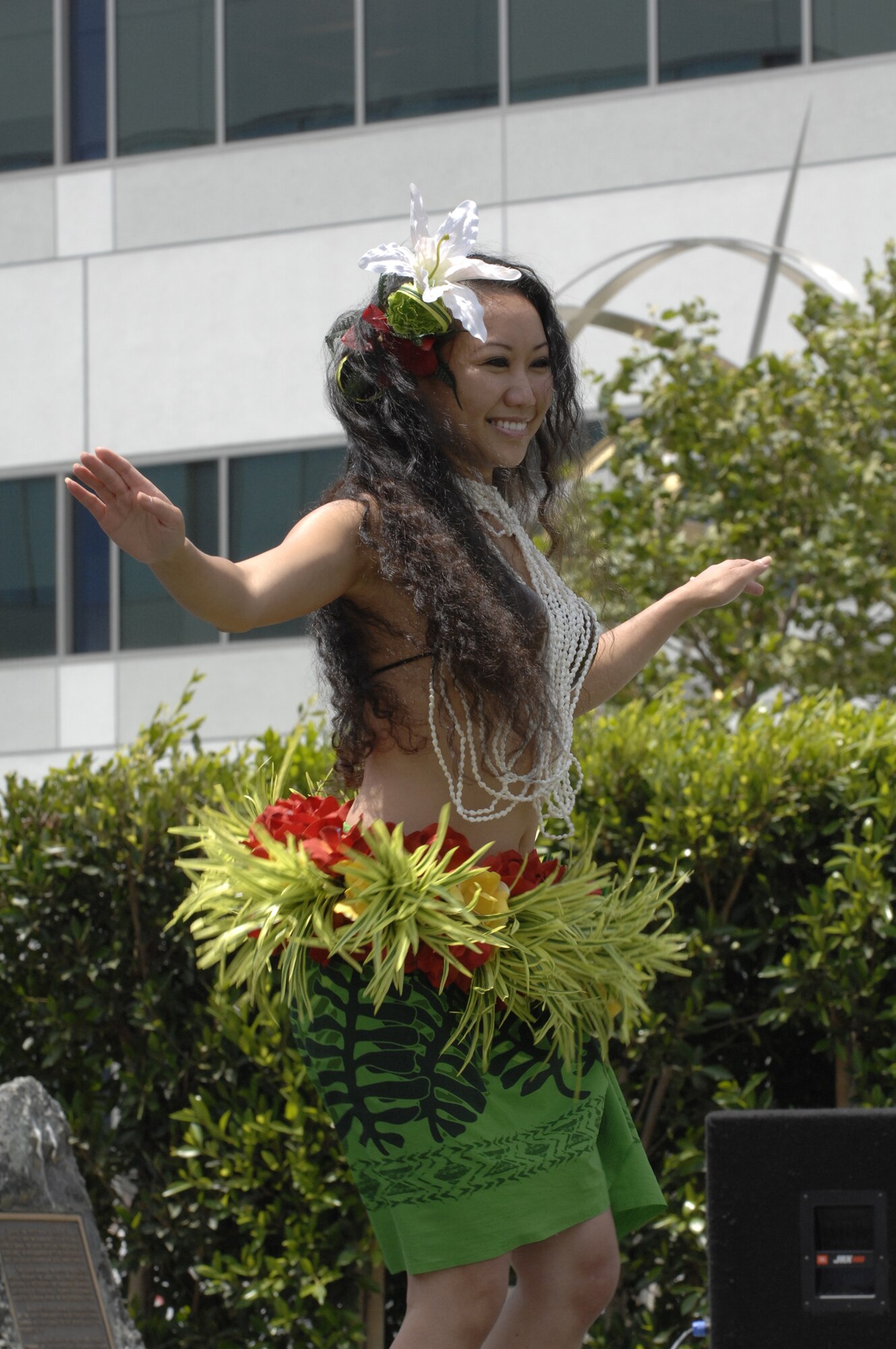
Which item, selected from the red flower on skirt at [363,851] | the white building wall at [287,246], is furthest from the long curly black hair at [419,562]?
the white building wall at [287,246]

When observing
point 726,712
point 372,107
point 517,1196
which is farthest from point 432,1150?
point 372,107

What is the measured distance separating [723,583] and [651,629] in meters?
0.14

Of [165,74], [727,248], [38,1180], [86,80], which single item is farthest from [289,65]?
[38,1180]

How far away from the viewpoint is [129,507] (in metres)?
2.05

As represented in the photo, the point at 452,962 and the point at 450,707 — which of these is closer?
the point at 452,962

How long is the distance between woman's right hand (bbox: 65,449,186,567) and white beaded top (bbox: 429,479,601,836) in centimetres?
52

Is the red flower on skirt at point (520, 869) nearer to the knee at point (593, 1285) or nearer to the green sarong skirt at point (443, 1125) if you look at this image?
the green sarong skirt at point (443, 1125)

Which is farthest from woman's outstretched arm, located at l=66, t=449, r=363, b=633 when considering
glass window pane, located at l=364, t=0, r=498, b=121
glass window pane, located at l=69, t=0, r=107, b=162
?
glass window pane, located at l=69, t=0, r=107, b=162

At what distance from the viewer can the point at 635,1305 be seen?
3.86 meters

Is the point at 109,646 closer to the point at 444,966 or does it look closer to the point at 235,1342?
the point at 235,1342

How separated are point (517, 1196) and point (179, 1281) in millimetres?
2063

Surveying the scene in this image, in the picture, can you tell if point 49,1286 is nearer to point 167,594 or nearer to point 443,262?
point 443,262

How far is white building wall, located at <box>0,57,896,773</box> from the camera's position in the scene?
418 inches

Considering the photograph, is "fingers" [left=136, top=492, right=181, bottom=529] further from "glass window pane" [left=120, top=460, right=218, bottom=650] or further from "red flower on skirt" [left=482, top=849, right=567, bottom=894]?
"glass window pane" [left=120, top=460, right=218, bottom=650]
